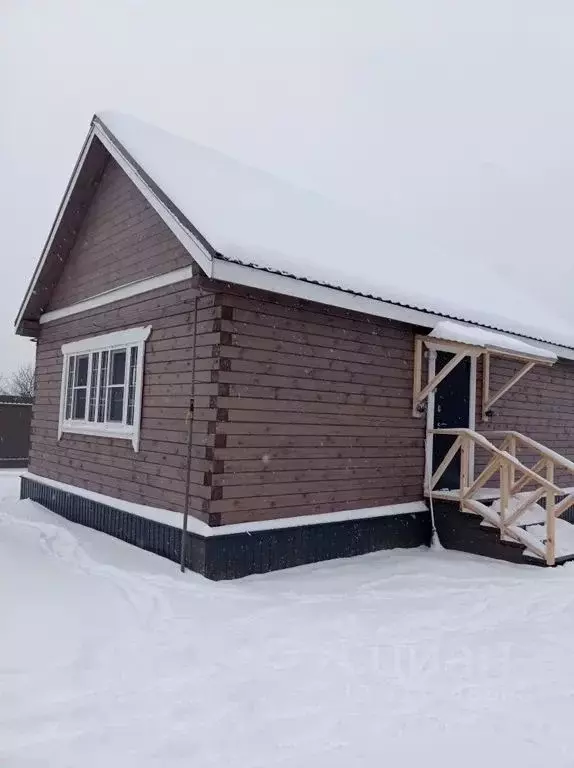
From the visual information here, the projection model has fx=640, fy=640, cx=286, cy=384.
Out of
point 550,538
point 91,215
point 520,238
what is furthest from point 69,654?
point 520,238

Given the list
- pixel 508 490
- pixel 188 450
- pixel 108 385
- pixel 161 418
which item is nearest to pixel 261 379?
pixel 188 450

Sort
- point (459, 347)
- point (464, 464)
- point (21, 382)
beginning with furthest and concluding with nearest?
1. point (21, 382)
2. point (464, 464)
3. point (459, 347)

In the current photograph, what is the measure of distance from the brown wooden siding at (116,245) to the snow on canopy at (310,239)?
0.68 metres

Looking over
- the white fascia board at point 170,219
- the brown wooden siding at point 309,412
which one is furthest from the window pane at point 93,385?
the brown wooden siding at point 309,412

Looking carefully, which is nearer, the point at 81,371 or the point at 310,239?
the point at 310,239

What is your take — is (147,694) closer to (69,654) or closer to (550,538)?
(69,654)

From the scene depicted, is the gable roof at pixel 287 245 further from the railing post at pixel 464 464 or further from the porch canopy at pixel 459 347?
the railing post at pixel 464 464

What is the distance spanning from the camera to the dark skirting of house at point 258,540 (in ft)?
21.7

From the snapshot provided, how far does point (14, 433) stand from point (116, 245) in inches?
440

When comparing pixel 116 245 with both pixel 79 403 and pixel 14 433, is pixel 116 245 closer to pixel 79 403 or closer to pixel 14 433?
pixel 79 403

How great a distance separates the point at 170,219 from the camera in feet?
22.6

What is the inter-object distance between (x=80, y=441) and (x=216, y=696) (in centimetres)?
634

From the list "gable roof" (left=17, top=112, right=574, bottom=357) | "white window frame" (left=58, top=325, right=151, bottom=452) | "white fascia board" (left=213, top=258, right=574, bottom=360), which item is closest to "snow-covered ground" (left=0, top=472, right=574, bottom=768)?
"white window frame" (left=58, top=325, right=151, bottom=452)

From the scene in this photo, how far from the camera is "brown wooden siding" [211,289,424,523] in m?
6.76
